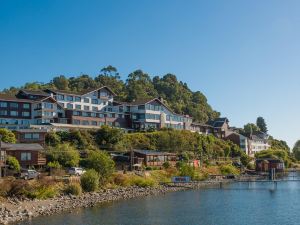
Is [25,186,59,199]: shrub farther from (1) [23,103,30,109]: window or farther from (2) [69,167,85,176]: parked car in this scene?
(1) [23,103,30,109]: window

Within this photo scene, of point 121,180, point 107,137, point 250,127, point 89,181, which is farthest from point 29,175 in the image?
point 250,127

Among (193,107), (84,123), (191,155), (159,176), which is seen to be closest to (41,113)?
(84,123)

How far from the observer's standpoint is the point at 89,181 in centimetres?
5006

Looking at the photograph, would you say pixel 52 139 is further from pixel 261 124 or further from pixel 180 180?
pixel 261 124

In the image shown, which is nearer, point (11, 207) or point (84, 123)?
point (11, 207)

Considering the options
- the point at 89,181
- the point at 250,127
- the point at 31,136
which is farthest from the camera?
the point at 250,127

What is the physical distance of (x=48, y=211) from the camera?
130 feet

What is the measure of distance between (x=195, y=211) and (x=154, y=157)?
97.7ft

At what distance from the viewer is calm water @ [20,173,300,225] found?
3731 cm

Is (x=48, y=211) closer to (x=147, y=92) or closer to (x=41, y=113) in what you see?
(x=41, y=113)

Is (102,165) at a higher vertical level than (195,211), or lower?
higher

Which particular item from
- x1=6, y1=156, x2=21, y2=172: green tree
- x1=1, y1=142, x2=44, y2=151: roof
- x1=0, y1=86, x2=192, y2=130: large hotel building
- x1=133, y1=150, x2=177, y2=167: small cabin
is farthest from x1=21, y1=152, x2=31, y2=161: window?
x1=133, y1=150, x2=177, y2=167: small cabin

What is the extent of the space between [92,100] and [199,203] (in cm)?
4293

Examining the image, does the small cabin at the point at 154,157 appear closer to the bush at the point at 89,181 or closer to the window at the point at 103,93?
the bush at the point at 89,181
